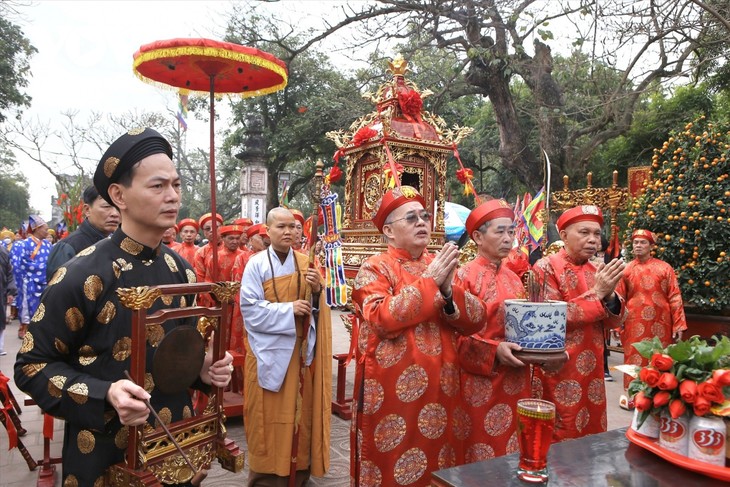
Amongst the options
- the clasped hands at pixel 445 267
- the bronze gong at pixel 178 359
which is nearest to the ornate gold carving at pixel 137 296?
the bronze gong at pixel 178 359

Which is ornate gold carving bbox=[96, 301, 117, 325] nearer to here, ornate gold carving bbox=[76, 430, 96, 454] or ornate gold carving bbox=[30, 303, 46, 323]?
ornate gold carving bbox=[30, 303, 46, 323]

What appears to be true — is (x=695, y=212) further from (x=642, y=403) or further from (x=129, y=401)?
(x=129, y=401)

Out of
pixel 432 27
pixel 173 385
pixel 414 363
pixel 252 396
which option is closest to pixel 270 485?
pixel 252 396

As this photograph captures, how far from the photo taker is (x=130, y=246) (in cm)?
168

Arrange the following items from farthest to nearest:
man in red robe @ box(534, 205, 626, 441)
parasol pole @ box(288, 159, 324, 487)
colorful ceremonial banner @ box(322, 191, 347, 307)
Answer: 1. colorful ceremonial banner @ box(322, 191, 347, 307)
2. parasol pole @ box(288, 159, 324, 487)
3. man in red robe @ box(534, 205, 626, 441)

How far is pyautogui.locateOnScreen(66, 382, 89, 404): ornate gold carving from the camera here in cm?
141

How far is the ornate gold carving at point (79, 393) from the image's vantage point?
1.41 m

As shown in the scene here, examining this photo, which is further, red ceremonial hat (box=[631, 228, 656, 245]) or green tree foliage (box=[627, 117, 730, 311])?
red ceremonial hat (box=[631, 228, 656, 245])

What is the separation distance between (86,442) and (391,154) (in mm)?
3469

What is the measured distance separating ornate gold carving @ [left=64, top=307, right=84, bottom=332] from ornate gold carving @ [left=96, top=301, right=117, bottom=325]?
0.05 m

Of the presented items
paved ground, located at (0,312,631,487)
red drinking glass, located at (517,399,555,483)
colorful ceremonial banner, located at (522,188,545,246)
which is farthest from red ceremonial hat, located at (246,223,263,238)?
red drinking glass, located at (517,399,555,483)

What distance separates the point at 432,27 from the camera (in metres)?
10.5

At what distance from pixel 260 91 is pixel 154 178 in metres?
1.94

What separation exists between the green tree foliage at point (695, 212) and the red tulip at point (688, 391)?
4.75 meters
